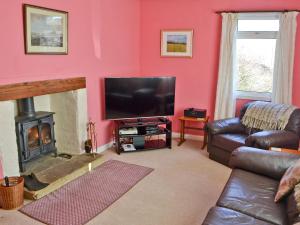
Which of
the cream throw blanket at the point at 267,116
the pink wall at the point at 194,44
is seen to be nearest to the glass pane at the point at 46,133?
the pink wall at the point at 194,44

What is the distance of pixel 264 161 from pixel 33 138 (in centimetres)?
275

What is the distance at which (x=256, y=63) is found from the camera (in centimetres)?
469

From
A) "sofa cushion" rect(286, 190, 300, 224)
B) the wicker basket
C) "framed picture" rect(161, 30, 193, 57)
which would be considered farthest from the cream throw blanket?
the wicker basket

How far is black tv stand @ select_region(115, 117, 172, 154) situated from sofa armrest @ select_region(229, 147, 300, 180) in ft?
6.41

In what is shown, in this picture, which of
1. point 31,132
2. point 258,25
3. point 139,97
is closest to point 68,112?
point 31,132

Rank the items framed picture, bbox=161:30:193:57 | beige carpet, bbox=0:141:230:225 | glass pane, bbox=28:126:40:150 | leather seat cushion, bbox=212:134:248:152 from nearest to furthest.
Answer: beige carpet, bbox=0:141:230:225
glass pane, bbox=28:126:40:150
leather seat cushion, bbox=212:134:248:152
framed picture, bbox=161:30:193:57

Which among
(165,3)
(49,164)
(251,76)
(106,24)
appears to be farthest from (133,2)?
(49,164)

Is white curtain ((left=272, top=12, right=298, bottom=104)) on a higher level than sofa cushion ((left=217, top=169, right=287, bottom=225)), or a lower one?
higher

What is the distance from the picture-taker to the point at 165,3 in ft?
16.5

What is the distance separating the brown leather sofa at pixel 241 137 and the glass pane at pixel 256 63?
0.59 metres

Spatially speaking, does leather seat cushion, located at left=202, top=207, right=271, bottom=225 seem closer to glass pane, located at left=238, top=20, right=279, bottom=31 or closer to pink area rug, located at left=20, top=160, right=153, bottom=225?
pink area rug, located at left=20, top=160, right=153, bottom=225

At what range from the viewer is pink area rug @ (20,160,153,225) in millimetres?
2756

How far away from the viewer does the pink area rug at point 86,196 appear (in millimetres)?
2756

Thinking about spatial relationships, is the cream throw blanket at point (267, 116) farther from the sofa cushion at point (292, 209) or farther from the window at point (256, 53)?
the sofa cushion at point (292, 209)
